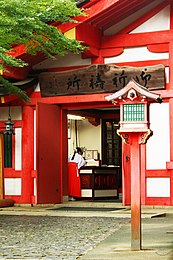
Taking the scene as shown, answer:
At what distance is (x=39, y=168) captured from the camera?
46.2ft

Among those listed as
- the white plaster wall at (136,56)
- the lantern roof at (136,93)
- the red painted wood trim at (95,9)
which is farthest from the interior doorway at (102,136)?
the lantern roof at (136,93)

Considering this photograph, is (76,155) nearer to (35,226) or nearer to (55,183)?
(55,183)

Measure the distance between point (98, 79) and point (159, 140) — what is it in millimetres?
2009

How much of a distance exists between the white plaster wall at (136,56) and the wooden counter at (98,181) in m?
3.51

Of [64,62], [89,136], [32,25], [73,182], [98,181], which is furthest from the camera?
[89,136]

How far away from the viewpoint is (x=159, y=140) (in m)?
13.7

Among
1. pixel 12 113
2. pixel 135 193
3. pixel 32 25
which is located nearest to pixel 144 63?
pixel 12 113

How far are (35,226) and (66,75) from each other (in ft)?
16.9

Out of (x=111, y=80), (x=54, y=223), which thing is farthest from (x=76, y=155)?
(x=54, y=223)

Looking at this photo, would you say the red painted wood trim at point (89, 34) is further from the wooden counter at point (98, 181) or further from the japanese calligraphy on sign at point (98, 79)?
the wooden counter at point (98, 181)

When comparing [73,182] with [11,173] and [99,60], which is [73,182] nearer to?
[11,173]

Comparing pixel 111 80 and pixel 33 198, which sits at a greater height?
pixel 111 80

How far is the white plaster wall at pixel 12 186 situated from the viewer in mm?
14758

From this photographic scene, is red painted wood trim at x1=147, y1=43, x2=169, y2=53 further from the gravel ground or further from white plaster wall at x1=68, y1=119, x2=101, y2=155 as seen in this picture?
white plaster wall at x1=68, y1=119, x2=101, y2=155
